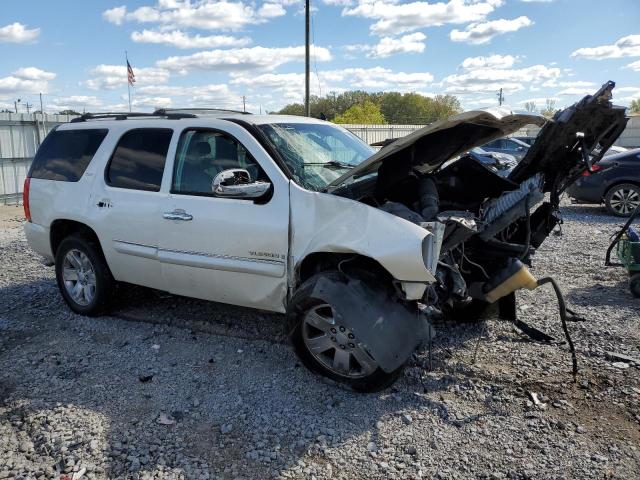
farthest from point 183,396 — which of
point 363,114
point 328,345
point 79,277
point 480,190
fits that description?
point 363,114

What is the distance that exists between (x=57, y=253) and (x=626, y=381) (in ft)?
17.0

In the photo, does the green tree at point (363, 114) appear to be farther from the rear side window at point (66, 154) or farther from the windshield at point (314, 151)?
the windshield at point (314, 151)

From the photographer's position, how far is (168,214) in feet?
14.8

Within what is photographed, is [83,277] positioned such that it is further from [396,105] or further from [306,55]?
[396,105]

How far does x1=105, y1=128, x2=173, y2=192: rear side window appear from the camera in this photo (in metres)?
4.73

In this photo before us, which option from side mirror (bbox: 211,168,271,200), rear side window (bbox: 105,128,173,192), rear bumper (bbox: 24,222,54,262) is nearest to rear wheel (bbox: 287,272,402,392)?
side mirror (bbox: 211,168,271,200)

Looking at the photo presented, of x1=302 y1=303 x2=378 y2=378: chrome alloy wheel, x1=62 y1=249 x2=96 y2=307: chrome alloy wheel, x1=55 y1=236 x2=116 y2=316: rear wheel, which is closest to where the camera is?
x1=302 y1=303 x2=378 y2=378: chrome alloy wheel

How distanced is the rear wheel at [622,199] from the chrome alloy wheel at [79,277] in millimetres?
10296

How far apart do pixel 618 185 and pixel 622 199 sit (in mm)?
300

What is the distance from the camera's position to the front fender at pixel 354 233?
3475mm

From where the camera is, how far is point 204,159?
14.8 ft

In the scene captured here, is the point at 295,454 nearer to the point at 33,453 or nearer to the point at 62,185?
the point at 33,453

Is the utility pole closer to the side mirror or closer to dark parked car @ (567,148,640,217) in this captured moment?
dark parked car @ (567,148,640,217)

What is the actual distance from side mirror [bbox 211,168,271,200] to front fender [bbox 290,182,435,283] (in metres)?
0.24
